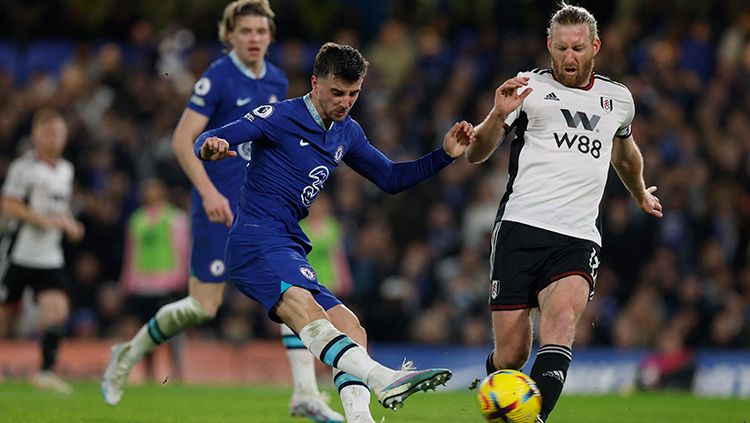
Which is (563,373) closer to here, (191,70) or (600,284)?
(600,284)

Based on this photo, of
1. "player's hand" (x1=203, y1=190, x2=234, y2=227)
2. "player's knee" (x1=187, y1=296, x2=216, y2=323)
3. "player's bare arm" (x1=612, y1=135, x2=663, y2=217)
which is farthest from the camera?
"player's knee" (x1=187, y1=296, x2=216, y2=323)

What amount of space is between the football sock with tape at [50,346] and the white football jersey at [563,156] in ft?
22.7

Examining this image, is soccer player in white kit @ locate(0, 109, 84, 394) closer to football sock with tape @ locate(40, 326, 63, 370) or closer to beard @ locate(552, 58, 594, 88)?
football sock with tape @ locate(40, 326, 63, 370)

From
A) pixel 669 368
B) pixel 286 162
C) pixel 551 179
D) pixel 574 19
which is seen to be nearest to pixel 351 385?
pixel 286 162

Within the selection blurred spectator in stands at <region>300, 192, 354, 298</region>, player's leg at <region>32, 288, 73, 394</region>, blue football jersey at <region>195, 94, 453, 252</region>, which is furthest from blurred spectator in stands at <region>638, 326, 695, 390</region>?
blue football jersey at <region>195, 94, 453, 252</region>

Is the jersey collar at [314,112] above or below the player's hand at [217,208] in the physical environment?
above

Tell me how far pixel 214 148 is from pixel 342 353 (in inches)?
53.1

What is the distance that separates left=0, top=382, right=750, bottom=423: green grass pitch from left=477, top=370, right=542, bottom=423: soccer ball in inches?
95.0

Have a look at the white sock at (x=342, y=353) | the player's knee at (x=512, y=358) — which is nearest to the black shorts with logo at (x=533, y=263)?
the player's knee at (x=512, y=358)

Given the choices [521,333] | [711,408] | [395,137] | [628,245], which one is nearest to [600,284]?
[628,245]

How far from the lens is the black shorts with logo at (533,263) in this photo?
757 centimetres

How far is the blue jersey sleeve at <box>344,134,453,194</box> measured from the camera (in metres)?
7.88

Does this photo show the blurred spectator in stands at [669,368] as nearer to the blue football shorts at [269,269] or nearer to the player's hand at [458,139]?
the player's hand at [458,139]

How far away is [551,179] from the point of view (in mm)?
7695
